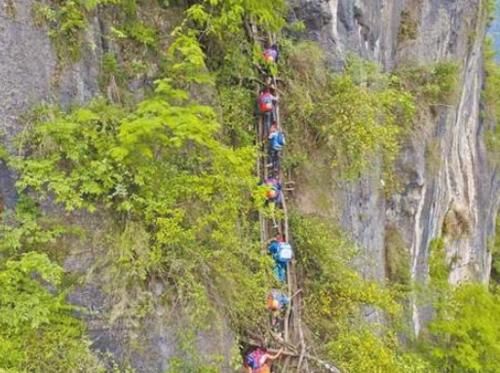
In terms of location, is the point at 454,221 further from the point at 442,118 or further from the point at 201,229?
the point at 201,229

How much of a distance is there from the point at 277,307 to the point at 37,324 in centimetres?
252

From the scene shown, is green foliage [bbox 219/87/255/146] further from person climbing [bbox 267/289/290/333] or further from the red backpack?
person climbing [bbox 267/289/290/333]

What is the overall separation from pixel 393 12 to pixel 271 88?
453 cm

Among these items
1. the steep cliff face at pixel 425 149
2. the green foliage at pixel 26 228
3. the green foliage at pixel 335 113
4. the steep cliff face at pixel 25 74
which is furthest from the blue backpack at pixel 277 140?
the green foliage at pixel 26 228

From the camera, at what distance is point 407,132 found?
29.8 ft

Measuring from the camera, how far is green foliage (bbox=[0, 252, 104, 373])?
3.80m

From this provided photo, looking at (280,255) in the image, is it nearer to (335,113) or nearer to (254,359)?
(254,359)

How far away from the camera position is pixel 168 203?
4465 mm

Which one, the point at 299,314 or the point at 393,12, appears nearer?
the point at 299,314

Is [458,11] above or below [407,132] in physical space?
above

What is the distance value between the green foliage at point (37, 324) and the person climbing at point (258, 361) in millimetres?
1657

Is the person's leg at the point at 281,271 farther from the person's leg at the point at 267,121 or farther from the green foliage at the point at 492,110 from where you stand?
the green foliage at the point at 492,110

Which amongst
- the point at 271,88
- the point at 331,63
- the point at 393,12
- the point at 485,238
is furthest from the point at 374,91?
the point at 485,238

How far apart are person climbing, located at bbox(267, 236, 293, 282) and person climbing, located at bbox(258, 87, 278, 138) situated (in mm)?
1365
